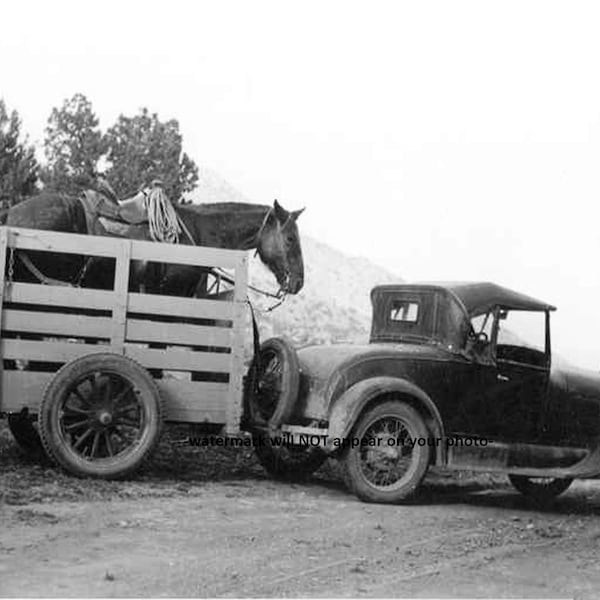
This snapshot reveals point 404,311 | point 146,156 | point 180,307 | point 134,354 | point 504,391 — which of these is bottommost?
point 504,391

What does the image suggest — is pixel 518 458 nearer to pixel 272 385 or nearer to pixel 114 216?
pixel 272 385

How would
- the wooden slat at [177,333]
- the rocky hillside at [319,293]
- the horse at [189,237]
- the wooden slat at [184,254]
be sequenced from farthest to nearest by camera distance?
the rocky hillside at [319,293]
the horse at [189,237]
the wooden slat at [184,254]
the wooden slat at [177,333]

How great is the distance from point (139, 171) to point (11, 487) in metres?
11.6

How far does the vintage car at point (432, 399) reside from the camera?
850 cm

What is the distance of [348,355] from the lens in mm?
8734

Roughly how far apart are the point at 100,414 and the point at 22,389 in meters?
0.65

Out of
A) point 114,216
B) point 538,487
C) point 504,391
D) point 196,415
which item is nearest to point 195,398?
point 196,415

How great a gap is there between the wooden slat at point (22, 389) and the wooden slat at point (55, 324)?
1.17 ft

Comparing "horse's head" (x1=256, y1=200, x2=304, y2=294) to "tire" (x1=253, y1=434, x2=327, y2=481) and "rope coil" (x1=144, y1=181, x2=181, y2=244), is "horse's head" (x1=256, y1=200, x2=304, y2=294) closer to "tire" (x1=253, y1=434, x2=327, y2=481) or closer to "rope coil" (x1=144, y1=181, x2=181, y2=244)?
"rope coil" (x1=144, y1=181, x2=181, y2=244)

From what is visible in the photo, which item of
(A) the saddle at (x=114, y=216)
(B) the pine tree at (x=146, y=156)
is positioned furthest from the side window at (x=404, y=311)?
(B) the pine tree at (x=146, y=156)

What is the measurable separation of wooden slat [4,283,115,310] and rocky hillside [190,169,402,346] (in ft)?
56.2

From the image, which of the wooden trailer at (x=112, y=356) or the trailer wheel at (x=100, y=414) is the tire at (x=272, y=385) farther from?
the trailer wheel at (x=100, y=414)

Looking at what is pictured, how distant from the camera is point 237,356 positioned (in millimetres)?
→ 8906

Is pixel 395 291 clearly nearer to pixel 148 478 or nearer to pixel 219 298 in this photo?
pixel 219 298
